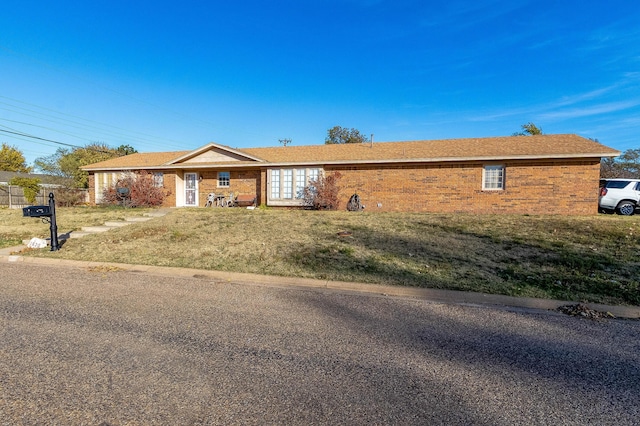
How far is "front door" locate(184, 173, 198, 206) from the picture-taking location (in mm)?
20609

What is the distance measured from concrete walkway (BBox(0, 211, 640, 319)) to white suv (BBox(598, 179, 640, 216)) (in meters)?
12.9

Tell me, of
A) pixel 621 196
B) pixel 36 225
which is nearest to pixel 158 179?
pixel 36 225

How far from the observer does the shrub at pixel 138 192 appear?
1980cm

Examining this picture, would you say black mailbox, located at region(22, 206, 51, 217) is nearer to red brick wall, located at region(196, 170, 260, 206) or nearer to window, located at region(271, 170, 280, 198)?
window, located at region(271, 170, 280, 198)

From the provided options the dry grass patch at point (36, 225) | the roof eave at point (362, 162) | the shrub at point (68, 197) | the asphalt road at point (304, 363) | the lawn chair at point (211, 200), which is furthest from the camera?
the shrub at point (68, 197)

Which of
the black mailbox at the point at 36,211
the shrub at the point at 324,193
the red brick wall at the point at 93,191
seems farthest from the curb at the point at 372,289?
the red brick wall at the point at 93,191

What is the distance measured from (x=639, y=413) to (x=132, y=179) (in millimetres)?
22365

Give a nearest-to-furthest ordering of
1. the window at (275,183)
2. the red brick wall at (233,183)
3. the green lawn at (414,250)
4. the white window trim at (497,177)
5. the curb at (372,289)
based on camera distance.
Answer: the curb at (372,289), the green lawn at (414,250), the white window trim at (497,177), the window at (275,183), the red brick wall at (233,183)

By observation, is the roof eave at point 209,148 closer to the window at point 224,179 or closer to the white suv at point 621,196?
the window at point 224,179

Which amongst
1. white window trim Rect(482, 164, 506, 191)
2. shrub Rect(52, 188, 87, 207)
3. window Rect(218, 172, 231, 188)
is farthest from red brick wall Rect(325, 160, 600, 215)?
shrub Rect(52, 188, 87, 207)

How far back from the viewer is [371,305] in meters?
5.00

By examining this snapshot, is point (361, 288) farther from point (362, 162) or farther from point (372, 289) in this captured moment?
point (362, 162)

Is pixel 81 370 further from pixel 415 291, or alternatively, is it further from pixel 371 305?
pixel 415 291

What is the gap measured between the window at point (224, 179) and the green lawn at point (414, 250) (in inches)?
311
